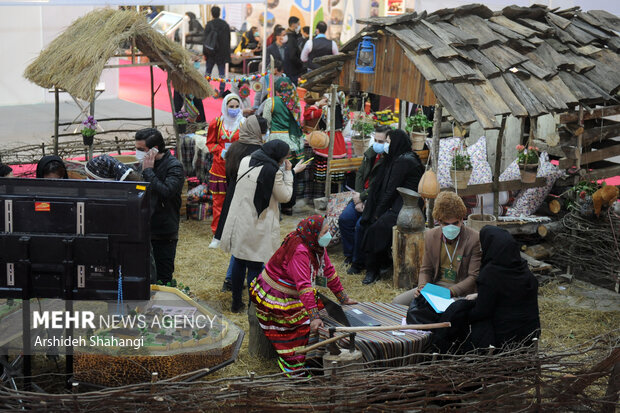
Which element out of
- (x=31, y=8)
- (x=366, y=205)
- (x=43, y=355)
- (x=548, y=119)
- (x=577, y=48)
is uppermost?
(x=31, y=8)

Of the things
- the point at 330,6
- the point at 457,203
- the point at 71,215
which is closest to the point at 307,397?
the point at 71,215

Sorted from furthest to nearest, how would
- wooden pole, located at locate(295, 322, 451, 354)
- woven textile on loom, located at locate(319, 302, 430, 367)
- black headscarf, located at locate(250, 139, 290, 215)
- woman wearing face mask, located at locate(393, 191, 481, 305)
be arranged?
1. black headscarf, located at locate(250, 139, 290, 215)
2. woman wearing face mask, located at locate(393, 191, 481, 305)
3. woven textile on loom, located at locate(319, 302, 430, 367)
4. wooden pole, located at locate(295, 322, 451, 354)

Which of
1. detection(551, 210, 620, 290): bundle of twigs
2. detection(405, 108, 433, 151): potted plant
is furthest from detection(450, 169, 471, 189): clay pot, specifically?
detection(551, 210, 620, 290): bundle of twigs

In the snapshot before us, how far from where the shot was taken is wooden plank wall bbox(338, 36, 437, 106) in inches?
288

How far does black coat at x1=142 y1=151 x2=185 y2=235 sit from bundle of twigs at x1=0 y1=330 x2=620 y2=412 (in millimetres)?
1937

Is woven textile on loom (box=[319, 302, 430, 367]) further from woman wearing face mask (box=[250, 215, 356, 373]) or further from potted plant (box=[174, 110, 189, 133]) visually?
potted plant (box=[174, 110, 189, 133])

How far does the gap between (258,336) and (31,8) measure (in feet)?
42.5

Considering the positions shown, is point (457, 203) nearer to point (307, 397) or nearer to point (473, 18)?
point (307, 397)

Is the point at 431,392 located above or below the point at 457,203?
below

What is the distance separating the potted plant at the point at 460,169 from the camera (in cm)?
745

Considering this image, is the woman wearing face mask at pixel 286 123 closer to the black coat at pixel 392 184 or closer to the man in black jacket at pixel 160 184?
the black coat at pixel 392 184

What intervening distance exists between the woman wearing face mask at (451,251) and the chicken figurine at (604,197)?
241cm

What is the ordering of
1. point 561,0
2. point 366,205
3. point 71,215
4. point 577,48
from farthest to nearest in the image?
point 561,0 < point 577,48 < point 366,205 < point 71,215

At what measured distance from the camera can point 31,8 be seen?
16156 millimetres
